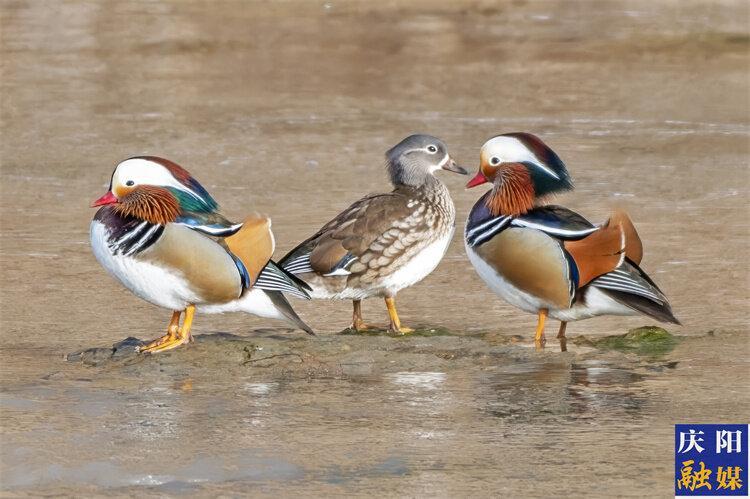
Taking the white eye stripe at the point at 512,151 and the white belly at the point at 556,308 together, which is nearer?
the white belly at the point at 556,308

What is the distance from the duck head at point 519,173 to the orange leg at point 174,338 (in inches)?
64.9

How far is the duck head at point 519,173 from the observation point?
27.2 feet

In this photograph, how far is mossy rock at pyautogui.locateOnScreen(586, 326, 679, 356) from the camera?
8.13 meters

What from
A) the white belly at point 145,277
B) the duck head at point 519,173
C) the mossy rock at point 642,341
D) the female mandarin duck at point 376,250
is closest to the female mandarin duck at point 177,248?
the white belly at point 145,277

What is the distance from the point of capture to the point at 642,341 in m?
8.28

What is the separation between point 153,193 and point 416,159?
1.77m

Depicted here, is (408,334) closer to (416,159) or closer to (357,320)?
(357,320)

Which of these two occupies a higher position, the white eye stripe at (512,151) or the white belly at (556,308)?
the white eye stripe at (512,151)

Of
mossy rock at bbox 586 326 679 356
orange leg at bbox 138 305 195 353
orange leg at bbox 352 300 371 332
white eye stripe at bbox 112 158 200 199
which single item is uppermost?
white eye stripe at bbox 112 158 200 199

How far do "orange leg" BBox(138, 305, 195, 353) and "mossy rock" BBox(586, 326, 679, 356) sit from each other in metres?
2.06

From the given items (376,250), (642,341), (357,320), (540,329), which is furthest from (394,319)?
(642,341)

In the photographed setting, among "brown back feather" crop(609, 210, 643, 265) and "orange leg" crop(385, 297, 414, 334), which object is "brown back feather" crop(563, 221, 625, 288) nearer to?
"brown back feather" crop(609, 210, 643, 265)

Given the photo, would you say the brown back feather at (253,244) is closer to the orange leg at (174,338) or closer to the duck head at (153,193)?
the duck head at (153,193)

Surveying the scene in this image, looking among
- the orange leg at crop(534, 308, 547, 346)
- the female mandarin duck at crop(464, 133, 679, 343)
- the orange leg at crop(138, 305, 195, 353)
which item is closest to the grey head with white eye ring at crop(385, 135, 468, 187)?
the female mandarin duck at crop(464, 133, 679, 343)
